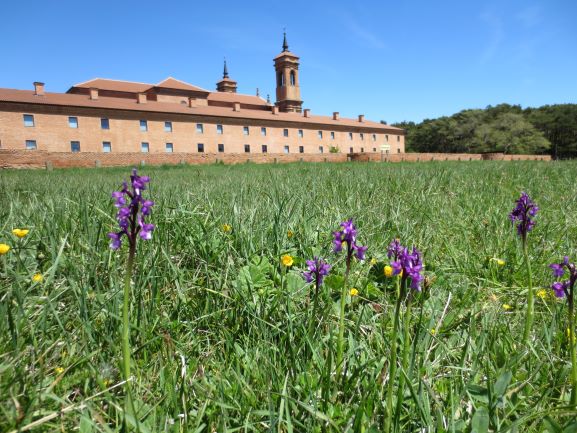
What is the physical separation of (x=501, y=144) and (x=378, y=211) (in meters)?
83.2

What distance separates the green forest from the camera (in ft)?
232

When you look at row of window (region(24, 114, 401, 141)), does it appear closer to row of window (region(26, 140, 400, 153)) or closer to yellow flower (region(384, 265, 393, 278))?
row of window (region(26, 140, 400, 153))

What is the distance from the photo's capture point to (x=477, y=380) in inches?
40.5

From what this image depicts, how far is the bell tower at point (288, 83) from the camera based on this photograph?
69.6 metres

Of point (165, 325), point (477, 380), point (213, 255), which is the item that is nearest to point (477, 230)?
point (477, 380)

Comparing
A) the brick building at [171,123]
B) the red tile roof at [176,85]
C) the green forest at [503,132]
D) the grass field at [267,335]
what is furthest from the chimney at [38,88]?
the green forest at [503,132]

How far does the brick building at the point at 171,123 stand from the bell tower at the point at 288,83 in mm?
196

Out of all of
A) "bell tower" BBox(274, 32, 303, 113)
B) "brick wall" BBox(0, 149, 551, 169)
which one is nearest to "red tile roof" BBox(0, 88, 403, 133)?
"bell tower" BBox(274, 32, 303, 113)

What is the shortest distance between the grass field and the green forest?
83491 millimetres

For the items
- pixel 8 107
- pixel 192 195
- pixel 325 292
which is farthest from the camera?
pixel 8 107

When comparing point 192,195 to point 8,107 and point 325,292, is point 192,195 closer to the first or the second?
point 325,292

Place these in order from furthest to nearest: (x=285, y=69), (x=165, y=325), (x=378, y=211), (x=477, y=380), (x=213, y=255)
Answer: (x=285, y=69) < (x=378, y=211) < (x=213, y=255) < (x=165, y=325) < (x=477, y=380)

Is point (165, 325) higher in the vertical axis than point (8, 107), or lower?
lower

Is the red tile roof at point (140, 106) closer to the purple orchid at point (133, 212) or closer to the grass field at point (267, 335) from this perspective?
the grass field at point (267, 335)
